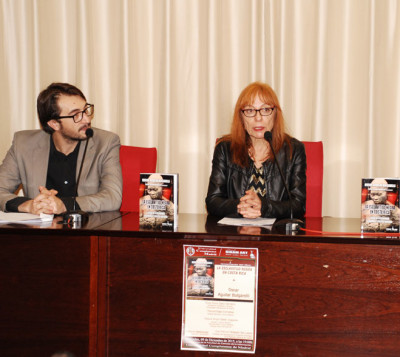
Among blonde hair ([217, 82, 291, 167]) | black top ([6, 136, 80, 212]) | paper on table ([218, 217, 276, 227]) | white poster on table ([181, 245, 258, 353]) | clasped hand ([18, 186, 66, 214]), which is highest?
blonde hair ([217, 82, 291, 167])

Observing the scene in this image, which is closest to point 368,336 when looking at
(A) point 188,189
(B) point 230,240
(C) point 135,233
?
(B) point 230,240

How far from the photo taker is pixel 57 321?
1.70 metres

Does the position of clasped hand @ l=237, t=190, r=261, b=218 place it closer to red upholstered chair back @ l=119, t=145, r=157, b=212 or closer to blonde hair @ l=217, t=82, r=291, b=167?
blonde hair @ l=217, t=82, r=291, b=167

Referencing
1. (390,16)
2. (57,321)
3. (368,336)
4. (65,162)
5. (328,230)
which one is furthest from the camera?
(390,16)

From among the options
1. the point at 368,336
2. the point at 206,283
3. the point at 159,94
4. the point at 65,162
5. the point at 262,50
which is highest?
the point at 262,50

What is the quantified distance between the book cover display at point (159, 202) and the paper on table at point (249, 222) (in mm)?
249

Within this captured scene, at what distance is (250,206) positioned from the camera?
2.12m

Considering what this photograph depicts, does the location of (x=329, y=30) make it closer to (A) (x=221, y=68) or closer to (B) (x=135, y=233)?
(A) (x=221, y=68)

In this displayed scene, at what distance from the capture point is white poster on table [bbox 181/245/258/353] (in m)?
1.64

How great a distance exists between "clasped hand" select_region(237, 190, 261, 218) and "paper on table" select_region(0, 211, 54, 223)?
0.81 m

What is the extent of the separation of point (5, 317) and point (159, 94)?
2.09m

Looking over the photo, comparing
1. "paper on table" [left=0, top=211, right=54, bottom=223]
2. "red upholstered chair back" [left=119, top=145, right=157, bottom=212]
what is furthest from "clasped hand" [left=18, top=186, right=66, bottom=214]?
"red upholstered chair back" [left=119, top=145, right=157, bottom=212]

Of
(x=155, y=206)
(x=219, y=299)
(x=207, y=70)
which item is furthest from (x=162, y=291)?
(x=207, y=70)

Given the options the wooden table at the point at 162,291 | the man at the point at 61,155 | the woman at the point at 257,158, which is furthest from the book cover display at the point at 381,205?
the man at the point at 61,155
